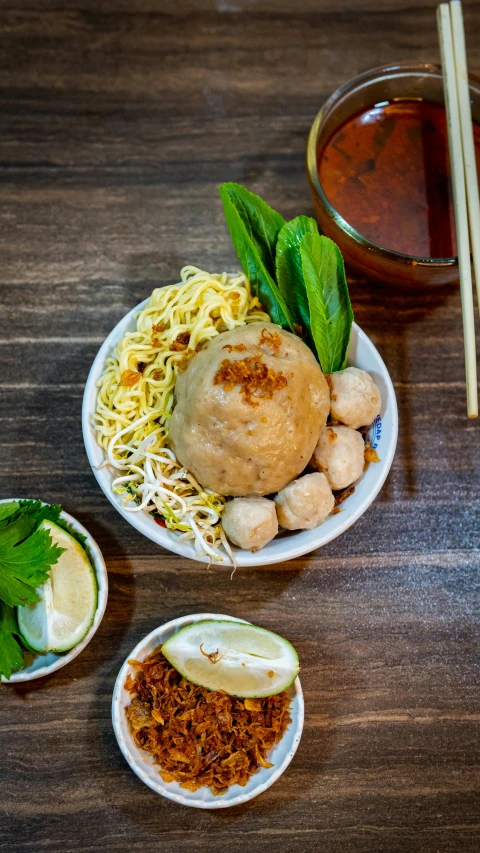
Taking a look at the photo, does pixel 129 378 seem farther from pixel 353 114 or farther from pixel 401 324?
pixel 353 114

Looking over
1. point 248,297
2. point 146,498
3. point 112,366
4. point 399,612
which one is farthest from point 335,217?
point 399,612

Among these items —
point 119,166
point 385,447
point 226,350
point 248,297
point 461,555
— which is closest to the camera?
point 226,350

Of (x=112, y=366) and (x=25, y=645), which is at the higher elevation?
(x=112, y=366)

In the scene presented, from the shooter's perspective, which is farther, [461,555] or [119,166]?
[119,166]

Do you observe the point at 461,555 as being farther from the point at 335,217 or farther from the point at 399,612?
the point at 335,217

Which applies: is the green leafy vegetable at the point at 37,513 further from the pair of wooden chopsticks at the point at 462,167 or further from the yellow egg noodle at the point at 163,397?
the pair of wooden chopsticks at the point at 462,167

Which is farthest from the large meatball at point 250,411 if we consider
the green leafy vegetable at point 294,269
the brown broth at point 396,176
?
the brown broth at point 396,176
